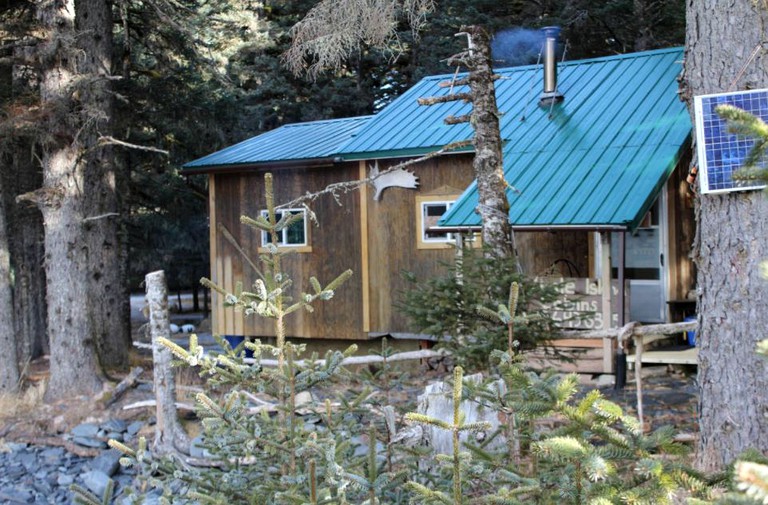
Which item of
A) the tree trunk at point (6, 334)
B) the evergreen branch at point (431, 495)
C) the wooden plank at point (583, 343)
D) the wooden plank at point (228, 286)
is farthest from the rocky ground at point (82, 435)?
the evergreen branch at point (431, 495)

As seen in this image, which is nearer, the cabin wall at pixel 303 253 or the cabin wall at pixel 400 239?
the cabin wall at pixel 400 239

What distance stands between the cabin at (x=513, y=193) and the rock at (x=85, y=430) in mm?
4204

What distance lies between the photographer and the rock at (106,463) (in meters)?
10.5

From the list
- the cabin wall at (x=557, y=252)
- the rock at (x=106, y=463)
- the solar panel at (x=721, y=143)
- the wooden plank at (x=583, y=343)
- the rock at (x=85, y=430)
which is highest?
the solar panel at (x=721, y=143)

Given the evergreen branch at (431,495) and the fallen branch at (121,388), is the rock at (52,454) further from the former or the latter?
the evergreen branch at (431,495)

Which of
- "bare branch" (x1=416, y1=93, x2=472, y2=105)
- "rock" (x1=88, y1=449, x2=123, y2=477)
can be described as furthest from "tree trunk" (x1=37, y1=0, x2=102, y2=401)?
"bare branch" (x1=416, y1=93, x2=472, y2=105)

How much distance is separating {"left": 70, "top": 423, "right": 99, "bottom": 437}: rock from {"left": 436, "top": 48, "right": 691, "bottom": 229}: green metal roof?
5453 millimetres

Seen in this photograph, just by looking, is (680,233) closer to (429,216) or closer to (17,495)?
(429,216)

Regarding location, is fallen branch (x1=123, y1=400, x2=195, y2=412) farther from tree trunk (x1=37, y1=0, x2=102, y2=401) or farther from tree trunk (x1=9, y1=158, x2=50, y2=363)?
tree trunk (x1=9, y1=158, x2=50, y2=363)

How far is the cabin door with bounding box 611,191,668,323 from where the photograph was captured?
12.2 meters

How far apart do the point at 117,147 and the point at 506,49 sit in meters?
9.61

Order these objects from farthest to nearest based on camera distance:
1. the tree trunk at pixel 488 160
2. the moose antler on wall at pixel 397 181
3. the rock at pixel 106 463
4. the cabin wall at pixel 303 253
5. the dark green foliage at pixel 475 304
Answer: the cabin wall at pixel 303 253
the moose antler on wall at pixel 397 181
the rock at pixel 106 463
the tree trunk at pixel 488 160
the dark green foliage at pixel 475 304

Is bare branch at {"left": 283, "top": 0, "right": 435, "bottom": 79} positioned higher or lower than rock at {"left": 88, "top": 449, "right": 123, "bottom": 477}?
higher

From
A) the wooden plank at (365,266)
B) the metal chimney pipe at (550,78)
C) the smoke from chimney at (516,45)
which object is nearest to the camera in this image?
the metal chimney pipe at (550,78)
